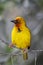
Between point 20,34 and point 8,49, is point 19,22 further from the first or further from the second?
point 8,49

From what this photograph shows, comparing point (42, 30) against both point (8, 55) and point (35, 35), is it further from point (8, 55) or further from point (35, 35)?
point (8, 55)

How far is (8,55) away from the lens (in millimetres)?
3090

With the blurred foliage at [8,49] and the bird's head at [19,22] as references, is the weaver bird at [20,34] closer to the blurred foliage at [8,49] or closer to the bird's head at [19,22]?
the bird's head at [19,22]

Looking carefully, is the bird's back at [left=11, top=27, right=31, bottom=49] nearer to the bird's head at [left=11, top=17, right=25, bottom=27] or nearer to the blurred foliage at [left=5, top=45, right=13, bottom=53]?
the bird's head at [left=11, top=17, right=25, bottom=27]

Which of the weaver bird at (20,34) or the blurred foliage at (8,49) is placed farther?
the blurred foliage at (8,49)

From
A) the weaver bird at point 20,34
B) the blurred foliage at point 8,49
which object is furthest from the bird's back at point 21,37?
the blurred foliage at point 8,49

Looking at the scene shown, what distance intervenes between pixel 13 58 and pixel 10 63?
0.08 m

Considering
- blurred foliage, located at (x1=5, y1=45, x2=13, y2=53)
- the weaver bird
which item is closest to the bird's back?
the weaver bird

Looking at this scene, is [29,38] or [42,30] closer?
[29,38]

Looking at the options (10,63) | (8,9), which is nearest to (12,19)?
(8,9)

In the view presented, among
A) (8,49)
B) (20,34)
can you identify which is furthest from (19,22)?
(8,49)

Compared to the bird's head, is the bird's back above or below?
below

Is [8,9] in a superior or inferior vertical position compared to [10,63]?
superior

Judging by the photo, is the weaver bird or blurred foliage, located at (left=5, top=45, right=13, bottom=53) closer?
the weaver bird
